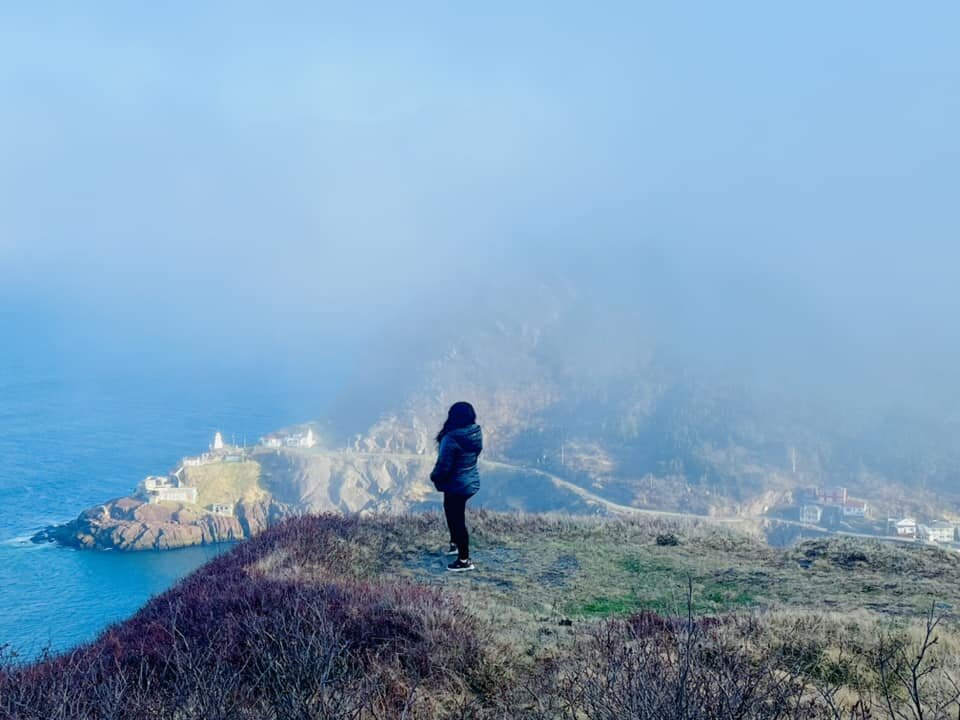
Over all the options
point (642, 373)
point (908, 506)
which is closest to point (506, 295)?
point (642, 373)

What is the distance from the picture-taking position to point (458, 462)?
33.0 feet

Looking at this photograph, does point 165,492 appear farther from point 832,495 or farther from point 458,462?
point 832,495

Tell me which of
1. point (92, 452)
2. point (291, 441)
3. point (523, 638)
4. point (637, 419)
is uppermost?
point (523, 638)

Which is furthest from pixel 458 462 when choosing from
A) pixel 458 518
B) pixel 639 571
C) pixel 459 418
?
pixel 639 571

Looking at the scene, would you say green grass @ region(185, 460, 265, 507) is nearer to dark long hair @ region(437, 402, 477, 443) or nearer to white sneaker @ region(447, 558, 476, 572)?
white sneaker @ region(447, 558, 476, 572)

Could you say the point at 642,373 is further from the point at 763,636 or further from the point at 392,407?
the point at 763,636

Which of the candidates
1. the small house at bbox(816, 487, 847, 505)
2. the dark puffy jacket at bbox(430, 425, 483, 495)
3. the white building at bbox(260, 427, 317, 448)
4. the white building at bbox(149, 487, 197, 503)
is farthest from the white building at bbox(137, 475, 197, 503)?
the small house at bbox(816, 487, 847, 505)

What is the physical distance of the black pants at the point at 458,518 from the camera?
33.2 ft

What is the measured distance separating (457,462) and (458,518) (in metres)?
0.95

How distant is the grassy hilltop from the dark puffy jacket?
1.42 metres

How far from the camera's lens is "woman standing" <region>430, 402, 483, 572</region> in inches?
394

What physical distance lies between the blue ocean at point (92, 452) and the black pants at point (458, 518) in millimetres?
5230

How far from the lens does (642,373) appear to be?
110 meters

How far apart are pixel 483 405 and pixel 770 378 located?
45.0 m
